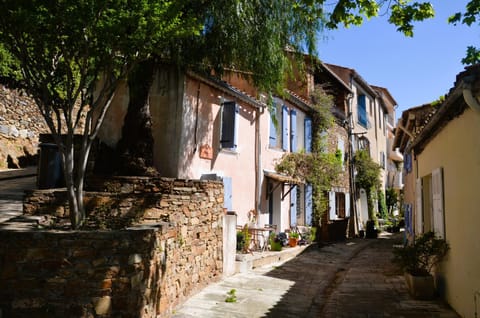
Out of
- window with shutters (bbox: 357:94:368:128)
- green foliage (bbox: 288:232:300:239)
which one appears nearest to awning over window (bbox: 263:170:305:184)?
green foliage (bbox: 288:232:300:239)

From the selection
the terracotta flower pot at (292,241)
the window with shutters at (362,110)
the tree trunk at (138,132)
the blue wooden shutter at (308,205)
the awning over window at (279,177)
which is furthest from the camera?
the window with shutters at (362,110)

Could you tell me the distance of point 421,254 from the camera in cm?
730

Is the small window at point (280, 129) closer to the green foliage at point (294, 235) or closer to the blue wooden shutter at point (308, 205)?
the blue wooden shutter at point (308, 205)

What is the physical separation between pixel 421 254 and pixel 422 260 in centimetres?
28

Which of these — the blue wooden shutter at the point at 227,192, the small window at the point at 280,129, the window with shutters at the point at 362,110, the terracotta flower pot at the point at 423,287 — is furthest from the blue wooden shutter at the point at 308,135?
the terracotta flower pot at the point at 423,287

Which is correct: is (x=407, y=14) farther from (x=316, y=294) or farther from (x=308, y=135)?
(x=308, y=135)

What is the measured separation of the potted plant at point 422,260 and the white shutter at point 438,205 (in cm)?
19

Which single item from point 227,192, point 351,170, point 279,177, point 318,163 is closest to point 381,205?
point 351,170

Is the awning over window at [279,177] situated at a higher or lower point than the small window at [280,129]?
lower

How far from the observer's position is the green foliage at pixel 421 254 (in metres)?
6.79

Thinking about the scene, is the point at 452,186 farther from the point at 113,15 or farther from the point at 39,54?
the point at 39,54

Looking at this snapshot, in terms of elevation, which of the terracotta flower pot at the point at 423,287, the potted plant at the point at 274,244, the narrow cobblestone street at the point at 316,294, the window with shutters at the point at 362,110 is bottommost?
the narrow cobblestone street at the point at 316,294

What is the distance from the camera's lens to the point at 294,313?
6.51 m

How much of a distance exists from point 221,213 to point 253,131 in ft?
14.9
